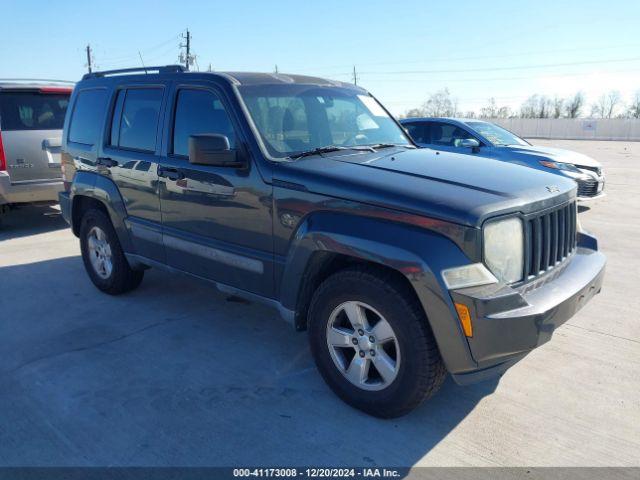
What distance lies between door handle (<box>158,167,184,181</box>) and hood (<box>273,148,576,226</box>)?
102cm

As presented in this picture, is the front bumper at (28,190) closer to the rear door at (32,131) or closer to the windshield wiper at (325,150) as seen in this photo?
the rear door at (32,131)

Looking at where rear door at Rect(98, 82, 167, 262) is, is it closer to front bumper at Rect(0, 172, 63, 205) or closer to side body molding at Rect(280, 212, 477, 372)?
side body molding at Rect(280, 212, 477, 372)

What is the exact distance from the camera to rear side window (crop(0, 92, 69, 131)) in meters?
7.62

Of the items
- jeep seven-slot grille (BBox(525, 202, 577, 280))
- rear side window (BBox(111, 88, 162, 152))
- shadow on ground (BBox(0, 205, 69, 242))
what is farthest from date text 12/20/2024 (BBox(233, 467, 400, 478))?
shadow on ground (BBox(0, 205, 69, 242))

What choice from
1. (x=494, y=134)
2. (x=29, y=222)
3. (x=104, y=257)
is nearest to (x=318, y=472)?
(x=104, y=257)

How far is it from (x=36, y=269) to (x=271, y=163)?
13.6ft

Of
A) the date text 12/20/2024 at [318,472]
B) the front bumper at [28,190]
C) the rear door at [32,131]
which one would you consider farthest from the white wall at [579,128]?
the date text 12/20/2024 at [318,472]

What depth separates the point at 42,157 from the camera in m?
7.84

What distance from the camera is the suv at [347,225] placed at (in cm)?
267

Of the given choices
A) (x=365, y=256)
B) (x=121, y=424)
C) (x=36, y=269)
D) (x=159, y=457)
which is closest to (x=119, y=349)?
(x=121, y=424)

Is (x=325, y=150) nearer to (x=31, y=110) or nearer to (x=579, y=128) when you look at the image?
(x=31, y=110)

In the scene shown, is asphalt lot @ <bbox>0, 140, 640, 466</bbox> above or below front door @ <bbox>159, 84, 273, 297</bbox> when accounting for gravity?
below

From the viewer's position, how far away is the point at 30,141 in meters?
7.71

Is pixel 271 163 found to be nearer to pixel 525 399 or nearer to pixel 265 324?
pixel 265 324
